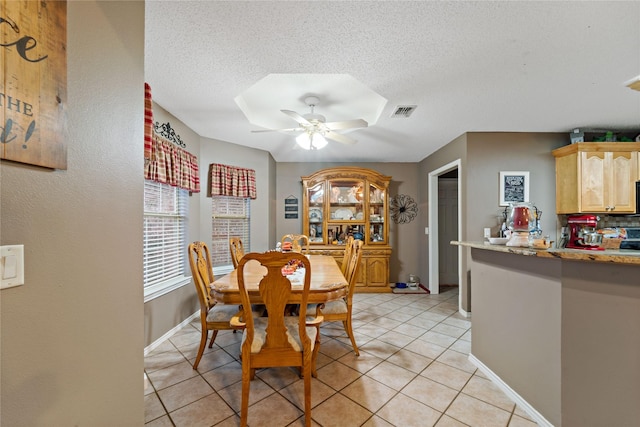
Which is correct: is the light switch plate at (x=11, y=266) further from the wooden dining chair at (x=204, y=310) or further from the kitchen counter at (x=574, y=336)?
the kitchen counter at (x=574, y=336)

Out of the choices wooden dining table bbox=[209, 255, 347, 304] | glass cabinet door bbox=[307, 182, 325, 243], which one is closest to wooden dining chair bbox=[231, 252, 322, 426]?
wooden dining table bbox=[209, 255, 347, 304]

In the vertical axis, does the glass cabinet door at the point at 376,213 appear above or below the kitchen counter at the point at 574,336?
above

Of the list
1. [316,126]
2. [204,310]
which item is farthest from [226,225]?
[316,126]

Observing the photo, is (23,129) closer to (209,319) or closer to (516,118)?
(209,319)

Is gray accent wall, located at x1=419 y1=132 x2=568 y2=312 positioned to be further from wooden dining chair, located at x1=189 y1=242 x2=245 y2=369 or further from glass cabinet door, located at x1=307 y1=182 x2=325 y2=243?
wooden dining chair, located at x1=189 y1=242 x2=245 y2=369

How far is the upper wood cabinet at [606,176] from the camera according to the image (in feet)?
9.67

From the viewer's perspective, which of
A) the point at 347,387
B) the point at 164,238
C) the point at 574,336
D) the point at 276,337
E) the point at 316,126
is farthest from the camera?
the point at 164,238

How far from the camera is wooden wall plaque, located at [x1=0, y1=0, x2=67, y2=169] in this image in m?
0.61

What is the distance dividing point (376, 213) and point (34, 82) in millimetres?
4436

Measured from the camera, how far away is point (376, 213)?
469 cm

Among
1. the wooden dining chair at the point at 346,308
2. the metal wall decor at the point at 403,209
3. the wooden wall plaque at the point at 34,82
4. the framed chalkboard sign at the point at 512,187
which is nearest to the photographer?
the wooden wall plaque at the point at 34,82

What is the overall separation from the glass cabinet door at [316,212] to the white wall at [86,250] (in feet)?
11.7

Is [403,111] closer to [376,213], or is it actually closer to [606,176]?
[376,213]

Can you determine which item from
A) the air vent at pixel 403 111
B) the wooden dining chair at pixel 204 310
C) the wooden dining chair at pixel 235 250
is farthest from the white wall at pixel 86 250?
the air vent at pixel 403 111
